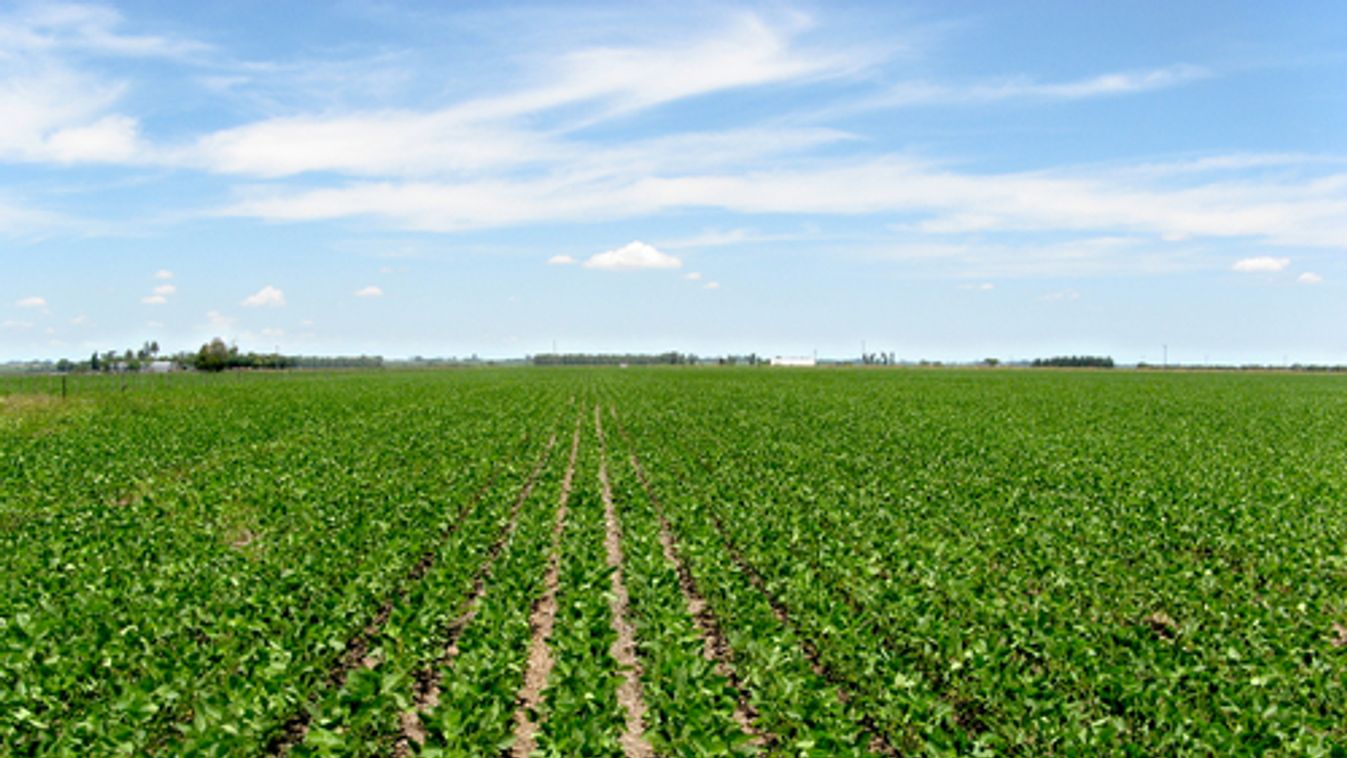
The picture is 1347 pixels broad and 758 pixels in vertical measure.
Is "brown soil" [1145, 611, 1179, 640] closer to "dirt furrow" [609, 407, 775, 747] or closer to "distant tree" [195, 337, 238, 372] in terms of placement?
"dirt furrow" [609, 407, 775, 747]

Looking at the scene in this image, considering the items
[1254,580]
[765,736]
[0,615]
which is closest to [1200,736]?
[765,736]

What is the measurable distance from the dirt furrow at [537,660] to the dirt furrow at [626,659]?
28.5 inches

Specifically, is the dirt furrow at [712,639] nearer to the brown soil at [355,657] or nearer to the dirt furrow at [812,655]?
the dirt furrow at [812,655]

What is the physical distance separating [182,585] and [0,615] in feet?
5.43

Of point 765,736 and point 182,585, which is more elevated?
point 182,585

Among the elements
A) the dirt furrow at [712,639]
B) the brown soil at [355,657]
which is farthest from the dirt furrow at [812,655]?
the brown soil at [355,657]

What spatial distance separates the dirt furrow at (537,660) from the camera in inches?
282

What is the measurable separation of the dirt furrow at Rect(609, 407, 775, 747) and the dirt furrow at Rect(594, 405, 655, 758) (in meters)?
0.72

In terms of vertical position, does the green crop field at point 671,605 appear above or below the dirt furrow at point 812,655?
above

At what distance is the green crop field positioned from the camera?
655cm

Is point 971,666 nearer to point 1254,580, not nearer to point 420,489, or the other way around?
point 1254,580

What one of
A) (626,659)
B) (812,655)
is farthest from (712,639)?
(812,655)

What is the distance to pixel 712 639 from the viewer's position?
9.41m

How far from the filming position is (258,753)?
6504 millimetres
